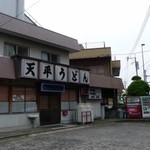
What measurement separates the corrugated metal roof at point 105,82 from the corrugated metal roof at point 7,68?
30.0 ft

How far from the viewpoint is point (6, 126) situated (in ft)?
54.4

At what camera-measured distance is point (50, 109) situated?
66.3 ft

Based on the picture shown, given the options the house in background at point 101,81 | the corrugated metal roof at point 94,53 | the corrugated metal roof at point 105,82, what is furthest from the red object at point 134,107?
the corrugated metal roof at point 94,53

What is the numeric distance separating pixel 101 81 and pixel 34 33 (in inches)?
366

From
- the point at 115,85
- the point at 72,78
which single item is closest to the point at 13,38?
the point at 72,78

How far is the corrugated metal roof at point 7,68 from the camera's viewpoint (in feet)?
51.6

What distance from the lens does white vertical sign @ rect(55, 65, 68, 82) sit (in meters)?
19.2

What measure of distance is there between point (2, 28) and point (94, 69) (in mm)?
15366

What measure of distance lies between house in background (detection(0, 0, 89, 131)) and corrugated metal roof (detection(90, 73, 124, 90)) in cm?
200

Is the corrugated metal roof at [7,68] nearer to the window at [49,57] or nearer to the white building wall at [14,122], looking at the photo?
the white building wall at [14,122]

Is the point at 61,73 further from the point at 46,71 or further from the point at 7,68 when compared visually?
the point at 7,68

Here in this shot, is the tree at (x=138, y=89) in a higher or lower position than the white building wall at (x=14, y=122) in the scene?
higher

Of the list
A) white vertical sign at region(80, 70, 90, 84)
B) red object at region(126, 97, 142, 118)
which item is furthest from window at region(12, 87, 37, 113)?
red object at region(126, 97, 142, 118)

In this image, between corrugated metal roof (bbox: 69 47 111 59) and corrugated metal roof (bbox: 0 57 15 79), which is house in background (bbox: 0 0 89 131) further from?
corrugated metal roof (bbox: 69 47 111 59)
